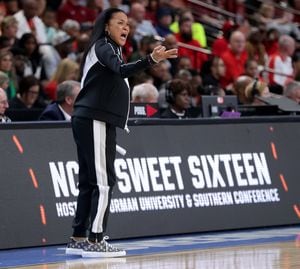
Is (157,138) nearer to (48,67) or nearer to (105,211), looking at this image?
(105,211)

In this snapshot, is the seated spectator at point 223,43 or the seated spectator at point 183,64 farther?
the seated spectator at point 223,43

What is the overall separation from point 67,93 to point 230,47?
7.48 metres

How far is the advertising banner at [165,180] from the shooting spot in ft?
36.9

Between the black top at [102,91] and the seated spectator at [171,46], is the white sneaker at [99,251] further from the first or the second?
the seated spectator at [171,46]

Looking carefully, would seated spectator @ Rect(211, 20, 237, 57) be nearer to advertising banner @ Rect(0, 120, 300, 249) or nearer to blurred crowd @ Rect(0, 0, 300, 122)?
blurred crowd @ Rect(0, 0, 300, 122)

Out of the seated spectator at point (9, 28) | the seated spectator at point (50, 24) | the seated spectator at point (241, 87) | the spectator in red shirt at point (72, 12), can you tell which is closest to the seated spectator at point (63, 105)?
the seated spectator at point (241, 87)

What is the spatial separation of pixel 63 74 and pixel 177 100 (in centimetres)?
269

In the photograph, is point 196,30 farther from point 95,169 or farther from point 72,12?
point 95,169

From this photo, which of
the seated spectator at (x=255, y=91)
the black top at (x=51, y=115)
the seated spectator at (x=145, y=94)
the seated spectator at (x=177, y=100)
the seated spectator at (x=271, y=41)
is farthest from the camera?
the seated spectator at (x=271, y=41)

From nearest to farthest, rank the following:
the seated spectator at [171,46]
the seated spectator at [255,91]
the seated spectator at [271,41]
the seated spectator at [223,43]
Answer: the seated spectator at [255,91] < the seated spectator at [171,46] < the seated spectator at [223,43] < the seated spectator at [271,41]

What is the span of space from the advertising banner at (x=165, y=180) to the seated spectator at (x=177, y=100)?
46.5 inches

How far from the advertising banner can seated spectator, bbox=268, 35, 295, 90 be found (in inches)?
295

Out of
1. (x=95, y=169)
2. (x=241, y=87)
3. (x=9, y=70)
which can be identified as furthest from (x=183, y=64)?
(x=95, y=169)

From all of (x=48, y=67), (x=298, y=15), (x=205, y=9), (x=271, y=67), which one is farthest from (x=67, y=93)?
(x=298, y=15)
